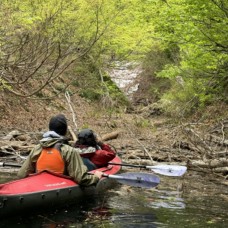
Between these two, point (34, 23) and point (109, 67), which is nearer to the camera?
point (34, 23)

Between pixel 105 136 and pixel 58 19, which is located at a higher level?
pixel 58 19

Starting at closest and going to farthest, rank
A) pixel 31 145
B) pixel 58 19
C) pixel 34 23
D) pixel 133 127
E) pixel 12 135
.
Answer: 1. pixel 31 145
2. pixel 12 135
3. pixel 34 23
4. pixel 58 19
5. pixel 133 127

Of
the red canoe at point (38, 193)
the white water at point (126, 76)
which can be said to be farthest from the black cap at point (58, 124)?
the white water at point (126, 76)

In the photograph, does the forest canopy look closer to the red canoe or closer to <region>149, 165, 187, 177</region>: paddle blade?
<region>149, 165, 187, 177</region>: paddle blade

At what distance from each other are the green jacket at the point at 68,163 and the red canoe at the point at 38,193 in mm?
129

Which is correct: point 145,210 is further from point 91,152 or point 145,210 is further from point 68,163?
point 91,152

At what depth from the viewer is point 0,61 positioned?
1097 centimetres

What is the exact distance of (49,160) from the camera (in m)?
6.16

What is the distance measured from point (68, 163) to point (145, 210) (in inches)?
53.0

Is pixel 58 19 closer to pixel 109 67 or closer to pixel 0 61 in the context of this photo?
pixel 0 61

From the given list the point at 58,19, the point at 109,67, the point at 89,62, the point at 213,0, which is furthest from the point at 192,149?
the point at 109,67

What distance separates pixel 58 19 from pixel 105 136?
13.7 ft

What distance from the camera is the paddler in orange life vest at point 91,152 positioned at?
24.1 feet

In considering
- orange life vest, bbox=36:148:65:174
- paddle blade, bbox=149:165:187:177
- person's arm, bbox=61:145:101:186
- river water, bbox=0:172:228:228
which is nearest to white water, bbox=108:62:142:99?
paddle blade, bbox=149:165:187:177
